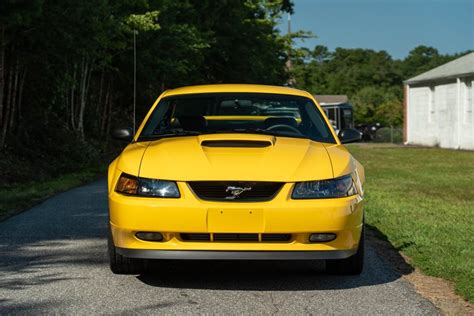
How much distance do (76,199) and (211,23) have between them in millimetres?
23692

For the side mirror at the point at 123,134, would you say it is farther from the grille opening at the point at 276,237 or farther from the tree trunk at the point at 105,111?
the tree trunk at the point at 105,111

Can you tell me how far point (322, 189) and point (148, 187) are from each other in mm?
1232

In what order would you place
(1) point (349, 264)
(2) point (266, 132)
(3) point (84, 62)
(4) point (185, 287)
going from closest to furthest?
(4) point (185, 287)
(1) point (349, 264)
(2) point (266, 132)
(3) point (84, 62)

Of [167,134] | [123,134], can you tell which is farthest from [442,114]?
[167,134]

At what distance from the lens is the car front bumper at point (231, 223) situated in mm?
5469

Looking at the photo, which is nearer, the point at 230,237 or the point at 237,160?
the point at 230,237

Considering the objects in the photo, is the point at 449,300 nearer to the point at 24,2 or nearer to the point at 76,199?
the point at 76,199

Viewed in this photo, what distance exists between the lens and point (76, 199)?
12.4m

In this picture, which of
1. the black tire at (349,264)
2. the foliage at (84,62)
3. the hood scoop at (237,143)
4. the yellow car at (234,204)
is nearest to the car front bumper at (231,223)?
the yellow car at (234,204)

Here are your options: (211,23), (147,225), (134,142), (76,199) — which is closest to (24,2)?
Result: (76,199)

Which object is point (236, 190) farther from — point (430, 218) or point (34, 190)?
point (34, 190)

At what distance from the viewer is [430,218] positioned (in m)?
10.3

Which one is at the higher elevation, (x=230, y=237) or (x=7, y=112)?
(x=7, y=112)

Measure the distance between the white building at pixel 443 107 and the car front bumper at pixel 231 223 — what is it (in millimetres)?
31647
